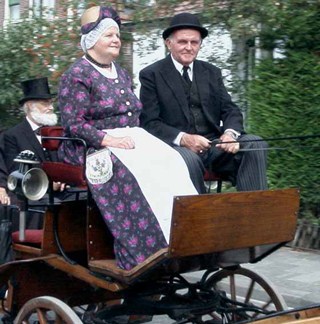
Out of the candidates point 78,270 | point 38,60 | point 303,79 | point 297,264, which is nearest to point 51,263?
point 78,270

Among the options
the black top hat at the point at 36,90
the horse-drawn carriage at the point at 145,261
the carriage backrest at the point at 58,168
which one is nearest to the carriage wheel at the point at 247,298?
the horse-drawn carriage at the point at 145,261

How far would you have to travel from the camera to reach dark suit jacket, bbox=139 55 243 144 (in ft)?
18.6

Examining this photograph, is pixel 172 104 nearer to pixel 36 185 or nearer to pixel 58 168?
pixel 58 168

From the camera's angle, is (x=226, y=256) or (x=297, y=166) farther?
(x=297, y=166)

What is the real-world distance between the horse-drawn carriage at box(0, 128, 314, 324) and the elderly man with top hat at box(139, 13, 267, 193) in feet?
1.47

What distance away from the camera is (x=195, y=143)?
5422 millimetres

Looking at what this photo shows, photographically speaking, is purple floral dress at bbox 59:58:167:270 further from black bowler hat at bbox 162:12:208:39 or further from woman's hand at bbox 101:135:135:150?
black bowler hat at bbox 162:12:208:39

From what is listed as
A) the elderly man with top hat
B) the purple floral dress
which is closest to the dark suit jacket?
the elderly man with top hat

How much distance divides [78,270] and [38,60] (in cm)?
686

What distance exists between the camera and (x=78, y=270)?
5.30 metres

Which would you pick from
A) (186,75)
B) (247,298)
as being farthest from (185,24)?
(247,298)

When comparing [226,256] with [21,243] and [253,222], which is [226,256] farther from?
[21,243]

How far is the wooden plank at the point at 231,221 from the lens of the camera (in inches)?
183

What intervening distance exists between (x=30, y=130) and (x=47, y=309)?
201cm
